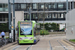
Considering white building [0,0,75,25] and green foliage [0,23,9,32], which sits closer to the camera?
green foliage [0,23,9,32]

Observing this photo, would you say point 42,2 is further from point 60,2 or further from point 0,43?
point 0,43

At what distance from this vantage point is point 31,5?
70.1 m

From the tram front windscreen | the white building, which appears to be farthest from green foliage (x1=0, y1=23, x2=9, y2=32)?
the tram front windscreen

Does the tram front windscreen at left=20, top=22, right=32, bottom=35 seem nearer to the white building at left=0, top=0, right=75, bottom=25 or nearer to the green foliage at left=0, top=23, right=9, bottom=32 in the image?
the green foliage at left=0, top=23, right=9, bottom=32

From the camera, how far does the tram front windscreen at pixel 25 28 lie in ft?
79.6

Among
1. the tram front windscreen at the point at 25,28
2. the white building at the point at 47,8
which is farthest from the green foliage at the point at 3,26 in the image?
the tram front windscreen at the point at 25,28

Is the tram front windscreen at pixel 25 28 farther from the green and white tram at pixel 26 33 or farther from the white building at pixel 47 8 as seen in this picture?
the white building at pixel 47 8

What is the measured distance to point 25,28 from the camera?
2444 cm

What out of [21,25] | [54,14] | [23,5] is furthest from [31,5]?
[21,25]

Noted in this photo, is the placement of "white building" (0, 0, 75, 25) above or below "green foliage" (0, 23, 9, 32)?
above

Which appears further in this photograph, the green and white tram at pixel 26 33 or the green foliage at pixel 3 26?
the green foliage at pixel 3 26

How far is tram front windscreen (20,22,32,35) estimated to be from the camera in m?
24.3

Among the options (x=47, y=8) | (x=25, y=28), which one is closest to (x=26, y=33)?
(x=25, y=28)

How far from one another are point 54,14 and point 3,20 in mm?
18804
